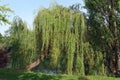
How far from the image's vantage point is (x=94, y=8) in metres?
26.8

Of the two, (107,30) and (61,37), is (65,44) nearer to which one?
(61,37)

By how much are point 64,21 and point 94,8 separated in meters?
5.63

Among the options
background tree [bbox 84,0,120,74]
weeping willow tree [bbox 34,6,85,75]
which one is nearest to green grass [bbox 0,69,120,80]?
weeping willow tree [bbox 34,6,85,75]

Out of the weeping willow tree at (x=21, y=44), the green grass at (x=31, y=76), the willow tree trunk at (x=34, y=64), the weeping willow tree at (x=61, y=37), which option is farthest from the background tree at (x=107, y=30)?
the weeping willow tree at (x=21, y=44)

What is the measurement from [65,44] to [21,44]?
328 cm

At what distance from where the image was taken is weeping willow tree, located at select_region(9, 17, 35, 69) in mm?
22641

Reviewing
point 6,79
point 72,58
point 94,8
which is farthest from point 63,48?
point 94,8

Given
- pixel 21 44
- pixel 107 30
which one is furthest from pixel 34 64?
pixel 107 30

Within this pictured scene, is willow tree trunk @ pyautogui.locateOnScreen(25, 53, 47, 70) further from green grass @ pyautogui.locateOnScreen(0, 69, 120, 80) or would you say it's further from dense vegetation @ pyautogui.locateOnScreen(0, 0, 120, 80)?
green grass @ pyautogui.locateOnScreen(0, 69, 120, 80)

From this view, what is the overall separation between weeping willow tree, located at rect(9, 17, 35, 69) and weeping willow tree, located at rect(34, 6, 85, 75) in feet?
2.52

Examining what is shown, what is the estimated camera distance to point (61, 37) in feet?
71.3

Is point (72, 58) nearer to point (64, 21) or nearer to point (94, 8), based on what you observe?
point (64, 21)

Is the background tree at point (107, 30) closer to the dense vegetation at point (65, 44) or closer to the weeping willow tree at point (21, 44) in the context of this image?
the dense vegetation at point (65, 44)

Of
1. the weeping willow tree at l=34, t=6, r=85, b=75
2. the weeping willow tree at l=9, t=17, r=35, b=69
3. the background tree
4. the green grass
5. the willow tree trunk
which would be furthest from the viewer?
the background tree
